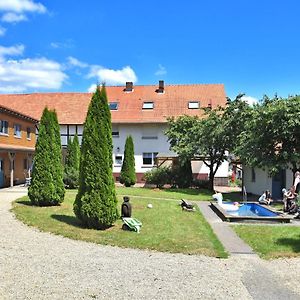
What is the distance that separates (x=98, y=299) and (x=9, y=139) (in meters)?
24.3

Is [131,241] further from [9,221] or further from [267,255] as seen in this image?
[9,221]

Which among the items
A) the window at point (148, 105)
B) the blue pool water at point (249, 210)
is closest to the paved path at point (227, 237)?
the blue pool water at point (249, 210)

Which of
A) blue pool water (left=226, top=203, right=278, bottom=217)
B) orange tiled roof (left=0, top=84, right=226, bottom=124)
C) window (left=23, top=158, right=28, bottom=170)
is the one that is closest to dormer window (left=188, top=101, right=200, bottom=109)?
orange tiled roof (left=0, top=84, right=226, bottom=124)

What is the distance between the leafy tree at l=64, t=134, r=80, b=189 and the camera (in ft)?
87.3

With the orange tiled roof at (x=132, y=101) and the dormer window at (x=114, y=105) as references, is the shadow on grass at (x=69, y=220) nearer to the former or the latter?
the orange tiled roof at (x=132, y=101)

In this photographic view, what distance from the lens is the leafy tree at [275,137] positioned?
18953 millimetres

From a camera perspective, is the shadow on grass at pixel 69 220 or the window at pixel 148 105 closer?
the shadow on grass at pixel 69 220

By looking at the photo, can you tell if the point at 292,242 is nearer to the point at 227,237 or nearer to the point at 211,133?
the point at 227,237

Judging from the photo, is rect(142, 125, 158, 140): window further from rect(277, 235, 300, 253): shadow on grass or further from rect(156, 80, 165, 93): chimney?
rect(277, 235, 300, 253): shadow on grass

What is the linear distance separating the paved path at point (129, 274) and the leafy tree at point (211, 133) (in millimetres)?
16468

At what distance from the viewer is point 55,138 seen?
54.7ft

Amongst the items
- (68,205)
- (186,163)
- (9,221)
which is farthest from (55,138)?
(186,163)

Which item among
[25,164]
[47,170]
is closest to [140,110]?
[25,164]

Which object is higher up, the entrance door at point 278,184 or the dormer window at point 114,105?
the dormer window at point 114,105
